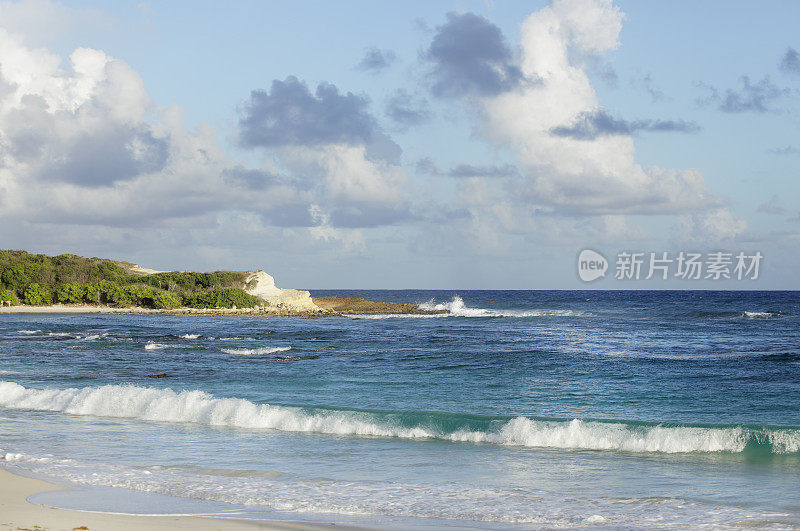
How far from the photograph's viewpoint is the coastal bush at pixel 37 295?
81.1 m

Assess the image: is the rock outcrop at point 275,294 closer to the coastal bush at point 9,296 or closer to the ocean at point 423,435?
the coastal bush at point 9,296

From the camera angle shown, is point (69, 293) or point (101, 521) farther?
point (69, 293)

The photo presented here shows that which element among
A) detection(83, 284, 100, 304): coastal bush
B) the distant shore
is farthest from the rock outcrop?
detection(83, 284, 100, 304): coastal bush

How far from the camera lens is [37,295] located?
8169 cm

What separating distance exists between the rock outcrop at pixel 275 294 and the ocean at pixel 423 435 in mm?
51997

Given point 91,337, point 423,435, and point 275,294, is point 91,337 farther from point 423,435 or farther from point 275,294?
point 275,294

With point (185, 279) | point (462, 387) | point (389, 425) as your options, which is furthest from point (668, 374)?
point (185, 279)

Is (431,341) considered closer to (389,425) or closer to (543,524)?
(389,425)

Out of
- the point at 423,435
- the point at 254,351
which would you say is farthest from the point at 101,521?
the point at 254,351

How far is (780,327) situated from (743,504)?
153 feet

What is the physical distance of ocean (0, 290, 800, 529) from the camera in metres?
9.98

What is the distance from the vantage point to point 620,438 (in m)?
15.0

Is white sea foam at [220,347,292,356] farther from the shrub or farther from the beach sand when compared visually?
the shrub

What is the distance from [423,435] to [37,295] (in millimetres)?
79715
